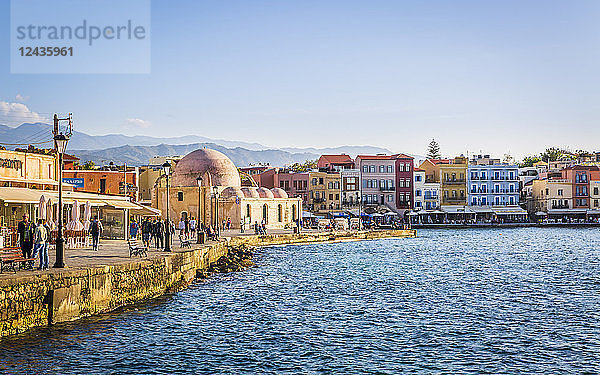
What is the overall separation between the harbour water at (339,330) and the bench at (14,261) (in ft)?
7.39

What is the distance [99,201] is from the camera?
32.9 m

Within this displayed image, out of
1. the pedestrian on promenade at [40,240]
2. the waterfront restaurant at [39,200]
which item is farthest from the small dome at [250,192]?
the pedestrian on promenade at [40,240]

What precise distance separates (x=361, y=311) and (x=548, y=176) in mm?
90143

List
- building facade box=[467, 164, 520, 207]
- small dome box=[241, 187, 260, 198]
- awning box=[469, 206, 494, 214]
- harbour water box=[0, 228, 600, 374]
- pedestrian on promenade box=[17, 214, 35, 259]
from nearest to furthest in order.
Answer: harbour water box=[0, 228, 600, 374], pedestrian on promenade box=[17, 214, 35, 259], small dome box=[241, 187, 260, 198], awning box=[469, 206, 494, 214], building facade box=[467, 164, 520, 207]

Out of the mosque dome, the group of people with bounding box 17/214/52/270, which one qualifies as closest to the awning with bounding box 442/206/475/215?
the mosque dome

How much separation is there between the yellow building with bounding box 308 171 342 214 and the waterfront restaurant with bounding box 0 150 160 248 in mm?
54191

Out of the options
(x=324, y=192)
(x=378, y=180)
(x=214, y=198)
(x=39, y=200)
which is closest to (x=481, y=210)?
(x=378, y=180)

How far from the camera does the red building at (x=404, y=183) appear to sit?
97.3m

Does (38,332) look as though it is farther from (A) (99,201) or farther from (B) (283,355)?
(A) (99,201)

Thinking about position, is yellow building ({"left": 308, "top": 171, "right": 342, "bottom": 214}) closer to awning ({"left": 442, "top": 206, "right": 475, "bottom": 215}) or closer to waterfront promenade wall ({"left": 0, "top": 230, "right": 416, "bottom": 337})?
awning ({"left": 442, "top": 206, "right": 475, "bottom": 215})

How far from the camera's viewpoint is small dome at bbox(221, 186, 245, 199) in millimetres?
64438

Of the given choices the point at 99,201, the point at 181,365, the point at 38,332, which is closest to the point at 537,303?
the point at 181,365

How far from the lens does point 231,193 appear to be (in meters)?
64.6

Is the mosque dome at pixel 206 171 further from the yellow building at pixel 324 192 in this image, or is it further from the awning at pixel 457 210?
the awning at pixel 457 210
